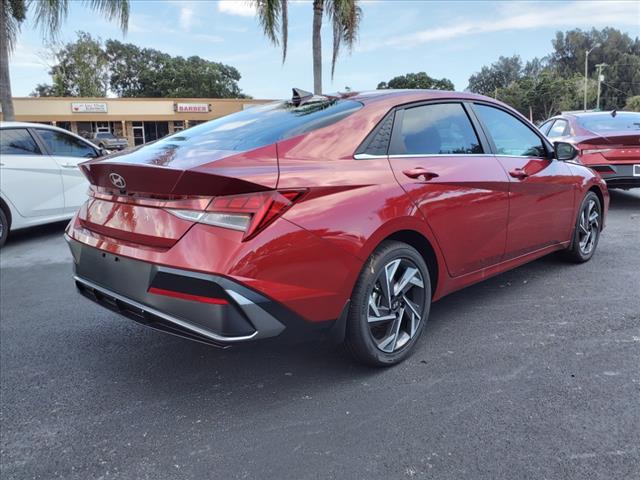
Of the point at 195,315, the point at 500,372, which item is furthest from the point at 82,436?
the point at 500,372

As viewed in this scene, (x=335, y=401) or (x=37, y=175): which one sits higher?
(x=37, y=175)

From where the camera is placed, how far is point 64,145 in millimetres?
7344

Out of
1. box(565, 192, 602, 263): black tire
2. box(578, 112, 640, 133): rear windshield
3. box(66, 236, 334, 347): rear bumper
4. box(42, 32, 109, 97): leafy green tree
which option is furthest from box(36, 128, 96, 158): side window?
box(42, 32, 109, 97): leafy green tree

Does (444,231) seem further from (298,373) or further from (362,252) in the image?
(298,373)

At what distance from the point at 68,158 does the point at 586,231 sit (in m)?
6.64

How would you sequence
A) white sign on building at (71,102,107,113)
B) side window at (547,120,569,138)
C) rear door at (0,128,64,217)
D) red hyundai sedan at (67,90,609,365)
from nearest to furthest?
red hyundai sedan at (67,90,609,365)
rear door at (0,128,64,217)
side window at (547,120,569,138)
white sign on building at (71,102,107,113)

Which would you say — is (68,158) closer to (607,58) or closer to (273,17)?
(273,17)

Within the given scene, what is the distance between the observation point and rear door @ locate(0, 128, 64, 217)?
21.2 ft

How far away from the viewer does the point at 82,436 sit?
2.39 meters

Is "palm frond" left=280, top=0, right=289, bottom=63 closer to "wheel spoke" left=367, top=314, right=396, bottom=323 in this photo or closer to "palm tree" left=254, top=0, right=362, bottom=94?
"palm tree" left=254, top=0, right=362, bottom=94

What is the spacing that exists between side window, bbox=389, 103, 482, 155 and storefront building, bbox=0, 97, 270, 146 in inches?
1469

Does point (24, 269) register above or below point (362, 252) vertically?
below

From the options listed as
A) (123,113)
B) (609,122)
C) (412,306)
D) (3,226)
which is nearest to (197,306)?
(412,306)

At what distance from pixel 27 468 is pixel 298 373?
138 cm
